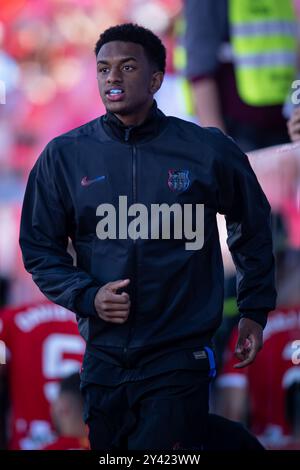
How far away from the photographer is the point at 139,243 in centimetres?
350

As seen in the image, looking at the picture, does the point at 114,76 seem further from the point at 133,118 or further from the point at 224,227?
the point at 224,227

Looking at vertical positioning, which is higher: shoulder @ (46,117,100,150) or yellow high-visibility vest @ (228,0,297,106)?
yellow high-visibility vest @ (228,0,297,106)

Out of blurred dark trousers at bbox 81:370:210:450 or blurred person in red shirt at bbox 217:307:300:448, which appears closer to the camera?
blurred dark trousers at bbox 81:370:210:450

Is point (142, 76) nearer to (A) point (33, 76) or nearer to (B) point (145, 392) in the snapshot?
(B) point (145, 392)

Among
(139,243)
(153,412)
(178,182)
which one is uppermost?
(178,182)

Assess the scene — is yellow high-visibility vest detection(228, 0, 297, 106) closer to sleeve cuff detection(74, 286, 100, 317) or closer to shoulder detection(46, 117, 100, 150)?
shoulder detection(46, 117, 100, 150)

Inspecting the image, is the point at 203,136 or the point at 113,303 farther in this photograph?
the point at 203,136

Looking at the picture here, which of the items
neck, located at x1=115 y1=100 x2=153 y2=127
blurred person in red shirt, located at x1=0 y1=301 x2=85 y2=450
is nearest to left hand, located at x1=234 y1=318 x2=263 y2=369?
neck, located at x1=115 y1=100 x2=153 y2=127

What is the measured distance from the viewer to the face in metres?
3.54

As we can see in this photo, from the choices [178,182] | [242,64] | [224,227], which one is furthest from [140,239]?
[242,64]

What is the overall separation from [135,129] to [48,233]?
386 mm

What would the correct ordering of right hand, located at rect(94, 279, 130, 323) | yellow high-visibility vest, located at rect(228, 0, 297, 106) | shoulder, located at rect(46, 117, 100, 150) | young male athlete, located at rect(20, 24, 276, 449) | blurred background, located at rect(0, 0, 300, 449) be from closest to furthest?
right hand, located at rect(94, 279, 130, 323) < young male athlete, located at rect(20, 24, 276, 449) < shoulder, located at rect(46, 117, 100, 150) < blurred background, located at rect(0, 0, 300, 449) < yellow high-visibility vest, located at rect(228, 0, 297, 106)

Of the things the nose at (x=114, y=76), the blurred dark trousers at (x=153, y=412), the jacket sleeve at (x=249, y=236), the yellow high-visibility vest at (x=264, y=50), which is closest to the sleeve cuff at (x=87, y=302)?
the blurred dark trousers at (x=153, y=412)

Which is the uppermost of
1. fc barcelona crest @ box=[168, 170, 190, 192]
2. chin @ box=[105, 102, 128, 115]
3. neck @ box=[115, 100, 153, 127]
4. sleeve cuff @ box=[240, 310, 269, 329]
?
chin @ box=[105, 102, 128, 115]
